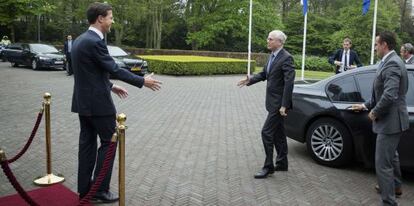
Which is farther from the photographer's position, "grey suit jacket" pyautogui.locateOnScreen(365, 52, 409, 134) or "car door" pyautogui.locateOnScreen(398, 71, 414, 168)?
"car door" pyautogui.locateOnScreen(398, 71, 414, 168)

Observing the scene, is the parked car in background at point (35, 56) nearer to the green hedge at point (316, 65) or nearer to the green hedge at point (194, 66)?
the green hedge at point (194, 66)

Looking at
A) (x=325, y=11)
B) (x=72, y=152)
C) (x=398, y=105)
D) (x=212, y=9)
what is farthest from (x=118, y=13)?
(x=398, y=105)

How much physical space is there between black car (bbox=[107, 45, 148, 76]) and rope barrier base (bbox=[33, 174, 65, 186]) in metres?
14.7

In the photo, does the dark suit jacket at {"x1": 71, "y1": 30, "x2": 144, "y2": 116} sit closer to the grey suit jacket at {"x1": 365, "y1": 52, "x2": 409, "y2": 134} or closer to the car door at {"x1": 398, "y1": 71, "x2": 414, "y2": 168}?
the grey suit jacket at {"x1": 365, "y1": 52, "x2": 409, "y2": 134}

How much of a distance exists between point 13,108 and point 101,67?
7758 mm

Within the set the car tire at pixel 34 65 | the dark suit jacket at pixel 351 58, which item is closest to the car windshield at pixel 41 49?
the car tire at pixel 34 65

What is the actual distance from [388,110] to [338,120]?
1.67m

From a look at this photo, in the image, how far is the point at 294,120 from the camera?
690cm

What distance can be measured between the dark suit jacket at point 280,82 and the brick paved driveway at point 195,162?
3.36ft

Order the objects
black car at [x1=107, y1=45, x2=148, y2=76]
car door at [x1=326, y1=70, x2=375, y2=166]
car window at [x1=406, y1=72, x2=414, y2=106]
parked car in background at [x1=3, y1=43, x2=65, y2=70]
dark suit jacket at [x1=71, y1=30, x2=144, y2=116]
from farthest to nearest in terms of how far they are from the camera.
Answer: parked car in background at [x1=3, y1=43, x2=65, y2=70]
black car at [x1=107, y1=45, x2=148, y2=76]
car door at [x1=326, y1=70, x2=375, y2=166]
car window at [x1=406, y1=72, x2=414, y2=106]
dark suit jacket at [x1=71, y1=30, x2=144, y2=116]

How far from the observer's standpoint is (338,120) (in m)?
6.32

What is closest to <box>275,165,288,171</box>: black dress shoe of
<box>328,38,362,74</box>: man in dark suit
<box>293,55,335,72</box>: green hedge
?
<box>328,38,362,74</box>: man in dark suit

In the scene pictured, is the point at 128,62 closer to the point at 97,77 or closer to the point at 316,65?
the point at 97,77

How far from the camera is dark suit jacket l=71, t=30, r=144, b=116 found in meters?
4.46
